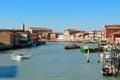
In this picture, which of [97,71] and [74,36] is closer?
[97,71]

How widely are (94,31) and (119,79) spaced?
363ft

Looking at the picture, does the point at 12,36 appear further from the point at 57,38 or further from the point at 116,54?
the point at 57,38

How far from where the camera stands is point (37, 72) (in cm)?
2172

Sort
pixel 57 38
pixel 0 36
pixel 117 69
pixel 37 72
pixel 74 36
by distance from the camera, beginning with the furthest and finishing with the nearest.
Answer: pixel 57 38
pixel 74 36
pixel 0 36
pixel 37 72
pixel 117 69

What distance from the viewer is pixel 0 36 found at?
5856 centimetres

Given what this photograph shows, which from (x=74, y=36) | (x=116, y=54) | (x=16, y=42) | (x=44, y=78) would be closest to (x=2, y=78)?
(x=44, y=78)

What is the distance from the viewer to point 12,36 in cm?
6116

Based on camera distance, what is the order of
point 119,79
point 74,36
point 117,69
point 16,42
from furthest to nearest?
1. point 74,36
2. point 16,42
3. point 117,69
4. point 119,79

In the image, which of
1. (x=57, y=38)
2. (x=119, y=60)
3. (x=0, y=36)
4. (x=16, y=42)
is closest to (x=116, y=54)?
(x=119, y=60)

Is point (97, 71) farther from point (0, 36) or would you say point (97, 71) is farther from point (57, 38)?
point (57, 38)

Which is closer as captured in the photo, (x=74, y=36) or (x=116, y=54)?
(x=116, y=54)

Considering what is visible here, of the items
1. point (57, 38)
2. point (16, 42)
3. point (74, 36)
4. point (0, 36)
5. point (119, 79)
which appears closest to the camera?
point (119, 79)

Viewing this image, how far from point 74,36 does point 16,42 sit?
62.1 metres

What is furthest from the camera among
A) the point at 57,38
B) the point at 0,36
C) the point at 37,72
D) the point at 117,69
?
the point at 57,38
